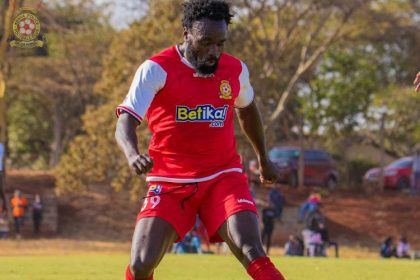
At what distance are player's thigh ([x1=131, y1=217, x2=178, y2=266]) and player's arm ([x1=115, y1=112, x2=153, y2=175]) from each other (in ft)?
2.11

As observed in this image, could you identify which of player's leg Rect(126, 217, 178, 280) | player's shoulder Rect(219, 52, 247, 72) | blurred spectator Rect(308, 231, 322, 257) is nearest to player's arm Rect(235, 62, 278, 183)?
player's shoulder Rect(219, 52, 247, 72)

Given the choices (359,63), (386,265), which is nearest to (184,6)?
(386,265)

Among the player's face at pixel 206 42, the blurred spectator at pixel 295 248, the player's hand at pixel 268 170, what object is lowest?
Answer: the blurred spectator at pixel 295 248

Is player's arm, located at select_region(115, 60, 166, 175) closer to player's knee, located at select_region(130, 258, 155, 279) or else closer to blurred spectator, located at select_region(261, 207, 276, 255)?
player's knee, located at select_region(130, 258, 155, 279)

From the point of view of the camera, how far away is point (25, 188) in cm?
4234

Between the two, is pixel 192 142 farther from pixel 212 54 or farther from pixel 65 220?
pixel 65 220

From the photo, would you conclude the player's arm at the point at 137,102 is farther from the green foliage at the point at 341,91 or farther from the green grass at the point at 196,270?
the green foliage at the point at 341,91

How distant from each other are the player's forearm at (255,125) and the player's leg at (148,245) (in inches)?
48.3

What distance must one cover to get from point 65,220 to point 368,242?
11398 mm

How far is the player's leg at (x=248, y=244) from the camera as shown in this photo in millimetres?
7258

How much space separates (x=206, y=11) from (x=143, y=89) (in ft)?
2.39

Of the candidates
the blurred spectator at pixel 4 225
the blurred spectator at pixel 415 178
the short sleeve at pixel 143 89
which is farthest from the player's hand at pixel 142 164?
the blurred spectator at pixel 415 178

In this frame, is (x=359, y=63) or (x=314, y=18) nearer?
(x=314, y=18)

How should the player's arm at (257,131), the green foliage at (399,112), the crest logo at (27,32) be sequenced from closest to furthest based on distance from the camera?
the player's arm at (257,131) < the crest logo at (27,32) < the green foliage at (399,112)
